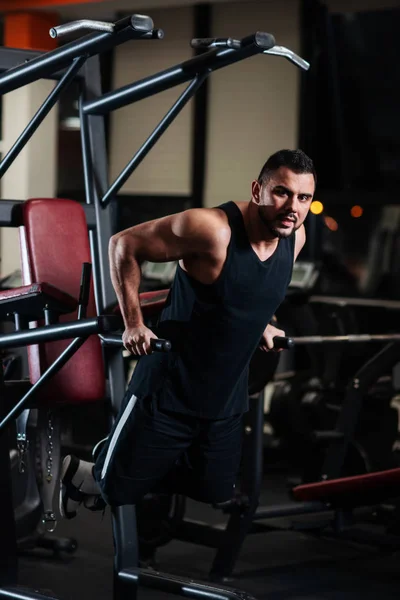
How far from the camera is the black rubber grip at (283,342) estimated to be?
2.87 meters

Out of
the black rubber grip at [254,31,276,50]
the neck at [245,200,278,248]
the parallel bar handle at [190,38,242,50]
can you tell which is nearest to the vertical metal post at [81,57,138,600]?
the parallel bar handle at [190,38,242,50]

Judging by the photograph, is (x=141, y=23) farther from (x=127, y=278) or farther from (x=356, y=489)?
(x=356, y=489)

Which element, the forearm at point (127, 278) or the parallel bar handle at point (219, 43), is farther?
the parallel bar handle at point (219, 43)

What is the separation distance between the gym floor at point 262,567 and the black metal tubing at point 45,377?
91 cm

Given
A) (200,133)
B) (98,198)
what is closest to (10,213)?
(98,198)

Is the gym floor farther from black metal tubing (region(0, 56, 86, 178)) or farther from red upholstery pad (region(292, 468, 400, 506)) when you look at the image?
black metal tubing (region(0, 56, 86, 178))

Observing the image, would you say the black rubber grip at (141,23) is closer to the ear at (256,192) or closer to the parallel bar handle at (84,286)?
the ear at (256,192)

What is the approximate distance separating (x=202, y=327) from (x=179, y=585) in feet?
2.83

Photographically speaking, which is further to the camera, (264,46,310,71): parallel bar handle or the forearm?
(264,46,310,71): parallel bar handle

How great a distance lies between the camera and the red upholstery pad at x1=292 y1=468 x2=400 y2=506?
12.2 feet

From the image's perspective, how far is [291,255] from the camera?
9.02ft

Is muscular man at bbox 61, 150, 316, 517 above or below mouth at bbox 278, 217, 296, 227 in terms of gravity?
below

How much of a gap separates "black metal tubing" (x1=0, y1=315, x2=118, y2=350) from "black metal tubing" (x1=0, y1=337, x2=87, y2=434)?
0.23 feet

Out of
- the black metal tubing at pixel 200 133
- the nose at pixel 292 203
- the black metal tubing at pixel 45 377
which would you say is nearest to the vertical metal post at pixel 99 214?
the black metal tubing at pixel 45 377
